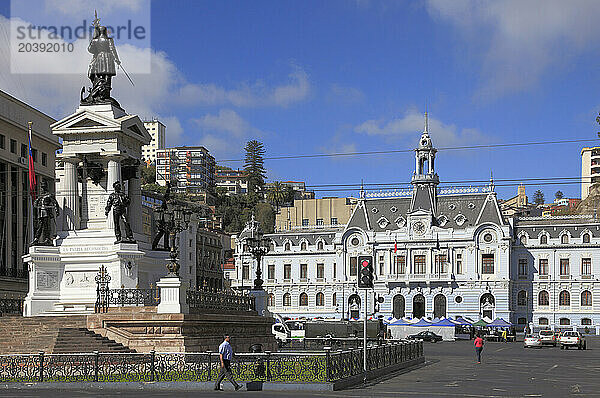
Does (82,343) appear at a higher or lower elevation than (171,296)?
lower

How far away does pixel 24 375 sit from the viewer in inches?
1067

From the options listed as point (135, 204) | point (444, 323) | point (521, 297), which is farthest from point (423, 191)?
point (135, 204)

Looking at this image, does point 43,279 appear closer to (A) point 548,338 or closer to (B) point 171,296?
(B) point 171,296

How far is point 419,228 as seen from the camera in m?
116

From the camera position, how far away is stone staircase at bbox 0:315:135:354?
30219 mm

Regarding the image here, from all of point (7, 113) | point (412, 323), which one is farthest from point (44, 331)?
point (412, 323)

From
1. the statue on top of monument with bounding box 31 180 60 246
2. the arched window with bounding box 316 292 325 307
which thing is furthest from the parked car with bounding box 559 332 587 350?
the arched window with bounding box 316 292 325 307

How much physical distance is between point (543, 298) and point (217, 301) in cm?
8272

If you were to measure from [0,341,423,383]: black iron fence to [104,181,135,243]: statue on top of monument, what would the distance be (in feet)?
30.2

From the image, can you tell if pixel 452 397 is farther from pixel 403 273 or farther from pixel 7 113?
pixel 403 273

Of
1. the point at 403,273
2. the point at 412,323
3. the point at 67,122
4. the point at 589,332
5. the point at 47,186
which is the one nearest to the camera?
the point at 67,122

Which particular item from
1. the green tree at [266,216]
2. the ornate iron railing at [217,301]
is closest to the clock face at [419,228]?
the green tree at [266,216]

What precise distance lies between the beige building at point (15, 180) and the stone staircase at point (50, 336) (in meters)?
30.0

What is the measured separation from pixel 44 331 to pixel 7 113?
3556 cm
